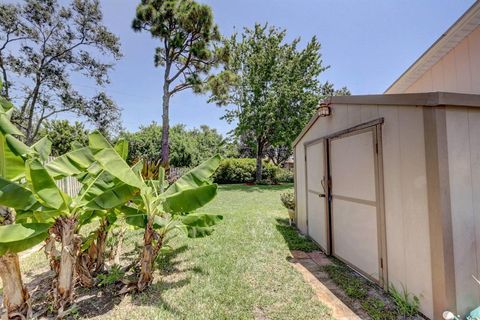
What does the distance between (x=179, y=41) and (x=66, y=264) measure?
15.9 meters

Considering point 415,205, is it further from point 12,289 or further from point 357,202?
point 12,289

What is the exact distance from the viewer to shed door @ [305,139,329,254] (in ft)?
16.2

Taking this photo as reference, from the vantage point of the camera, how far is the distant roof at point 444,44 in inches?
152

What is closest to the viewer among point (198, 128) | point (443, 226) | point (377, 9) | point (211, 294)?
point (443, 226)

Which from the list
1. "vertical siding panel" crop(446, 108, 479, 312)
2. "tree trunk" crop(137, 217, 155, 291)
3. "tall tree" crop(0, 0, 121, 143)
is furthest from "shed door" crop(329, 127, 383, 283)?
"tall tree" crop(0, 0, 121, 143)

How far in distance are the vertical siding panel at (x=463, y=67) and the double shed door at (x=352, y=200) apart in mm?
2521

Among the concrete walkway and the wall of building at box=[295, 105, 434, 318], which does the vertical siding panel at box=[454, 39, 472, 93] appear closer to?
the wall of building at box=[295, 105, 434, 318]

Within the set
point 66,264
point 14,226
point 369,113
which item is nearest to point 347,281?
point 369,113

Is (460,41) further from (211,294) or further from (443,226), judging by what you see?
(211,294)

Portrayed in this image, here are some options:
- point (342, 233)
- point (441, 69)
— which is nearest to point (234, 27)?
point (441, 69)

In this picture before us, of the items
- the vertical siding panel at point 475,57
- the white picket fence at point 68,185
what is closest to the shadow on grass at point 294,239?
the vertical siding panel at point 475,57

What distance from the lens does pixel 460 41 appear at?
4.43 meters

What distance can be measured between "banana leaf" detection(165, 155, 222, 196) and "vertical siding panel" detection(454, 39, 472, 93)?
15.9ft

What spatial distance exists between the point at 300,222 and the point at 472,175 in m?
4.52
